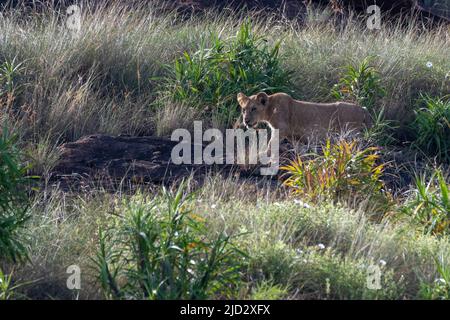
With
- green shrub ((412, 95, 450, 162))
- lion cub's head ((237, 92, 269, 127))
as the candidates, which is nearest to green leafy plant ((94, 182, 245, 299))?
lion cub's head ((237, 92, 269, 127))

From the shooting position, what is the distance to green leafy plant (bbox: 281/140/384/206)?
8.60 metres

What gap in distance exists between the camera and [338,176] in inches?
340

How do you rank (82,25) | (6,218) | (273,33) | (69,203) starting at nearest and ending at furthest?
(6,218), (69,203), (82,25), (273,33)

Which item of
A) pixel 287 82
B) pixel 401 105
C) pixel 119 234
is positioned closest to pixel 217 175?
pixel 119 234

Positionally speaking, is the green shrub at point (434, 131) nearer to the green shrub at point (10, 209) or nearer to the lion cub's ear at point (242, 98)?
the lion cub's ear at point (242, 98)

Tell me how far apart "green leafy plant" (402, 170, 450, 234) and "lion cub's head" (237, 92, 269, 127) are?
→ 9.00ft

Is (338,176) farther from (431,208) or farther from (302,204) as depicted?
(431,208)

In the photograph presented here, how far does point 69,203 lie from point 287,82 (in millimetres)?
4489

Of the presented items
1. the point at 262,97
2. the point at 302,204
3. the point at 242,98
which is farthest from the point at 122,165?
the point at 302,204

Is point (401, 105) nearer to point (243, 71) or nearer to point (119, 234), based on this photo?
point (243, 71)

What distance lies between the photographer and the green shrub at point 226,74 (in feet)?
37.8

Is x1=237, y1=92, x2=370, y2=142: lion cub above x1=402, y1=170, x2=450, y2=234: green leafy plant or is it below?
above

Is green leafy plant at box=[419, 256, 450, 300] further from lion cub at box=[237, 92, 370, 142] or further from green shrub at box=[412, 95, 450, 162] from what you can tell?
green shrub at box=[412, 95, 450, 162]

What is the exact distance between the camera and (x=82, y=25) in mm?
13047
